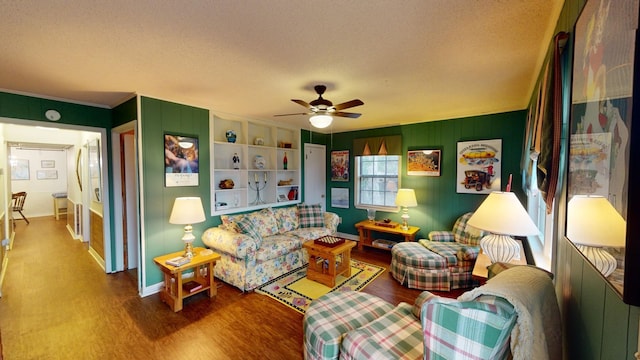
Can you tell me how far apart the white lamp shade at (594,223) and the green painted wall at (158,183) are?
3652 millimetres

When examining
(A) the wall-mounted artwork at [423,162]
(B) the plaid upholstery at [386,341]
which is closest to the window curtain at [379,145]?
(A) the wall-mounted artwork at [423,162]

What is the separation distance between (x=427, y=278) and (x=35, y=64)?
4.39m

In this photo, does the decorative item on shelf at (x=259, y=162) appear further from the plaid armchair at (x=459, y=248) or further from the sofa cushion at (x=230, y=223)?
the plaid armchair at (x=459, y=248)

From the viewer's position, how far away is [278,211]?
434 centimetres

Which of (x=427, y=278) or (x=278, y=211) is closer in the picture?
(x=427, y=278)

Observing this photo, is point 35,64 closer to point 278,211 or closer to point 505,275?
point 278,211

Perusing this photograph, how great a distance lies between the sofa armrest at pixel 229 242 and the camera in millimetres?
3156

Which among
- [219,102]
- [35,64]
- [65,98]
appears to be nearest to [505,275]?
[219,102]

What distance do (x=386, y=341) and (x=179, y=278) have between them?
2229 millimetres

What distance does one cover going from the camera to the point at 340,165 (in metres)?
5.57

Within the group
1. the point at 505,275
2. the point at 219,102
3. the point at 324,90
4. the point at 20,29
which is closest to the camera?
the point at 505,275

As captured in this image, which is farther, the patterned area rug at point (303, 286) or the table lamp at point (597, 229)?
the patterned area rug at point (303, 286)

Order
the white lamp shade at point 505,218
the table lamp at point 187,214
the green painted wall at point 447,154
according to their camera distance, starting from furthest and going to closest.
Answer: the green painted wall at point 447,154
the table lamp at point 187,214
the white lamp shade at point 505,218

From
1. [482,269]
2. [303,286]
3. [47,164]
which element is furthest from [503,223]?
[47,164]
